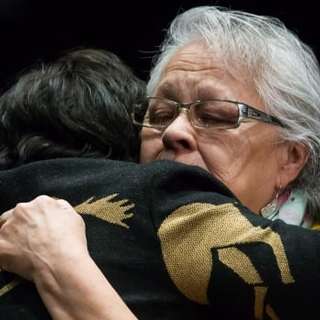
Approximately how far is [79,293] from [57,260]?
71mm

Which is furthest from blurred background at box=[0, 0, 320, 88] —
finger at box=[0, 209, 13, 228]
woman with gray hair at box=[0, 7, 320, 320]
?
finger at box=[0, 209, 13, 228]

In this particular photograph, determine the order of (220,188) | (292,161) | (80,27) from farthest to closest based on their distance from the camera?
1. (80,27)
2. (292,161)
3. (220,188)

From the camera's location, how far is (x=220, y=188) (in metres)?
1.32

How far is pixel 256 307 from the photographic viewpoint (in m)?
1.21

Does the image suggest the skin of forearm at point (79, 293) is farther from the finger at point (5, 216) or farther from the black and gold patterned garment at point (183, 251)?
the finger at point (5, 216)

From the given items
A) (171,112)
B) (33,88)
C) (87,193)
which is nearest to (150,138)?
(171,112)

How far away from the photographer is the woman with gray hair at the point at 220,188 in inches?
47.3

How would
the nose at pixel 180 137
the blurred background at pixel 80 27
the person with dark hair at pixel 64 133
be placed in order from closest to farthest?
the person with dark hair at pixel 64 133
the nose at pixel 180 137
the blurred background at pixel 80 27

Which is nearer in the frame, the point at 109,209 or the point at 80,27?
the point at 109,209

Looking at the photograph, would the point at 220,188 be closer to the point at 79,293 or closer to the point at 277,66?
the point at 79,293

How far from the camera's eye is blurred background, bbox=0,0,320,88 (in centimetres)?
245

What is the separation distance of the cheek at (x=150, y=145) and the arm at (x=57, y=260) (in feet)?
1.25


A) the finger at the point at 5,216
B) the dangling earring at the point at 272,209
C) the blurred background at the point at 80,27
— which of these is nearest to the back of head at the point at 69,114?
the finger at the point at 5,216

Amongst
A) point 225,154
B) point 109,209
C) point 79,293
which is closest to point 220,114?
point 225,154
